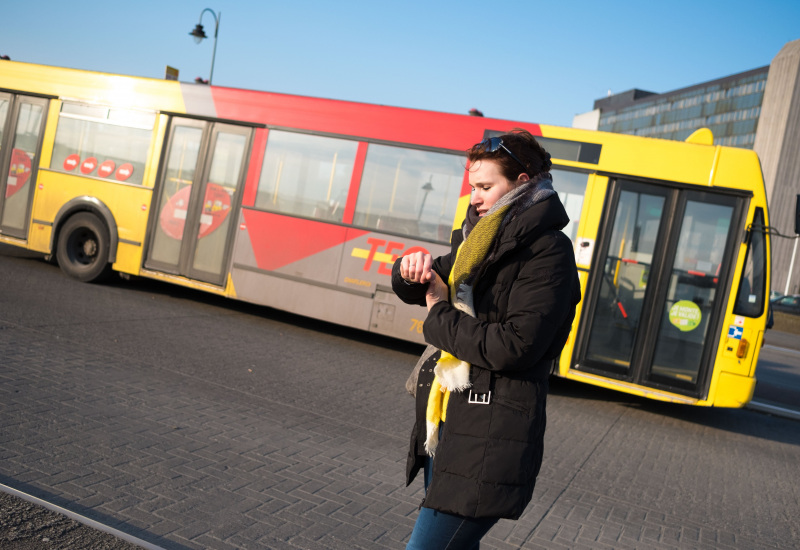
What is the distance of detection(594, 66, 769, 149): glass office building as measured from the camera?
75.3 meters

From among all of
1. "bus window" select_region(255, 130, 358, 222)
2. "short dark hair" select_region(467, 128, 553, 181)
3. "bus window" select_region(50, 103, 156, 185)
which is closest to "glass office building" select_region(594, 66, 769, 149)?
"bus window" select_region(255, 130, 358, 222)

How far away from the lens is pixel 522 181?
7.77ft

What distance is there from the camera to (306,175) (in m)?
10.1

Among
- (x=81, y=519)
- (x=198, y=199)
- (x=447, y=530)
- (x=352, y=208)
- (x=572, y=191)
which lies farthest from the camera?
(x=198, y=199)

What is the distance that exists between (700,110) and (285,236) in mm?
84088

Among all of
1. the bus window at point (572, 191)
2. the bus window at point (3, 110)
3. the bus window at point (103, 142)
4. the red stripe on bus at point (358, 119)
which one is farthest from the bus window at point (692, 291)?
the bus window at point (3, 110)

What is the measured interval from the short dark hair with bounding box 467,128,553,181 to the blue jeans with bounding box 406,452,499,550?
1.08 metres

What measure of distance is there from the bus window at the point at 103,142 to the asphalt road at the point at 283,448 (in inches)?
93.8

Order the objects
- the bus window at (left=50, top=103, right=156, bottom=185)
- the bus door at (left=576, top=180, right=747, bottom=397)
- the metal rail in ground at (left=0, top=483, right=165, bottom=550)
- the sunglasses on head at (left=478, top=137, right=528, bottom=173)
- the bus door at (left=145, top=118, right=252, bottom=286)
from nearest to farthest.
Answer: the sunglasses on head at (left=478, top=137, right=528, bottom=173) < the metal rail in ground at (left=0, top=483, right=165, bottom=550) < the bus door at (left=576, top=180, right=747, bottom=397) < the bus door at (left=145, top=118, right=252, bottom=286) < the bus window at (left=50, top=103, right=156, bottom=185)

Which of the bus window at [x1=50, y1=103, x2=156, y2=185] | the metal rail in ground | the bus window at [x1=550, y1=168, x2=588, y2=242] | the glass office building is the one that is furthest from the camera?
the glass office building

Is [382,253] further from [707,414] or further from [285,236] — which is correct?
[707,414]

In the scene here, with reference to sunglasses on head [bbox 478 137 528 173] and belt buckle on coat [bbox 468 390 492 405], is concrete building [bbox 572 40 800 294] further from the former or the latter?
belt buckle on coat [bbox 468 390 492 405]

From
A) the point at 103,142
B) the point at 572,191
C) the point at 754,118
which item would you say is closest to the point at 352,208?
the point at 572,191

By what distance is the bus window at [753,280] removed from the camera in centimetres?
823
